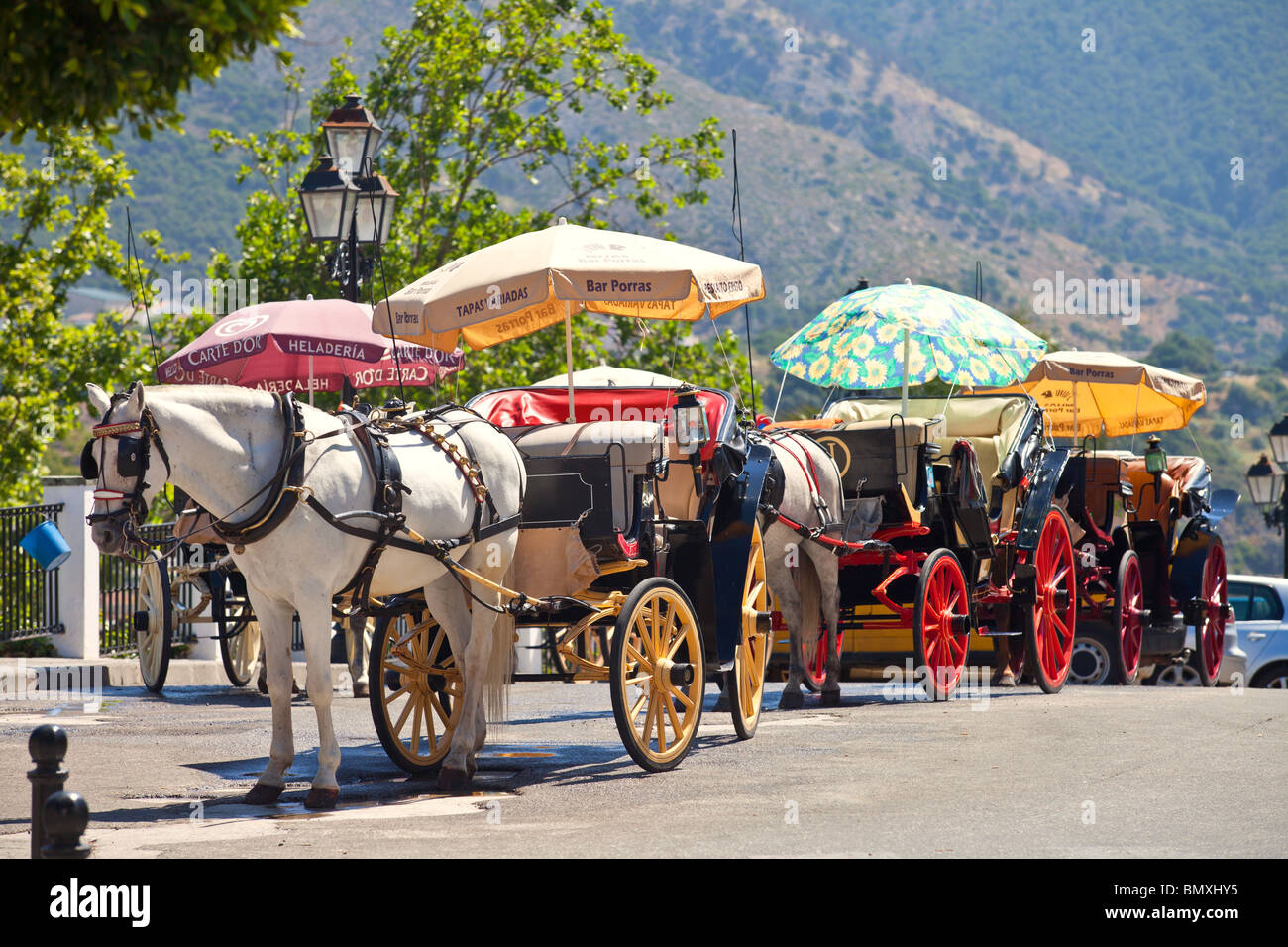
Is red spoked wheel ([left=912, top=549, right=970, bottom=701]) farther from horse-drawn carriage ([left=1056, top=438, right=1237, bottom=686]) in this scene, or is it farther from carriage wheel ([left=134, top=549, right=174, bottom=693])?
carriage wheel ([left=134, top=549, right=174, bottom=693])

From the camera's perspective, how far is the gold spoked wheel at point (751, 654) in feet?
33.3

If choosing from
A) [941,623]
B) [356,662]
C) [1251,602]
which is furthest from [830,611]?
[1251,602]

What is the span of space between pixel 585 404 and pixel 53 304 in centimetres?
1662

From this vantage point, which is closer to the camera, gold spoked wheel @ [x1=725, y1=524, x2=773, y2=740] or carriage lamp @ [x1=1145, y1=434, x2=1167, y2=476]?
gold spoked wheel @ [x1=725, y1=524, x2=773, y2=740]

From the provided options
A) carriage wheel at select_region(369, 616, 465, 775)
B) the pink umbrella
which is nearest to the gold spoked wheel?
carriage wheel at select_region(369, 616, 465, 775)

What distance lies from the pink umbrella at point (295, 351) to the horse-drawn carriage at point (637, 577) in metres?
3.15

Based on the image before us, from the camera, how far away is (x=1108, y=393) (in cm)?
1836

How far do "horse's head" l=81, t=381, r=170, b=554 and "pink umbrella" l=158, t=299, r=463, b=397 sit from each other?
4390 mm

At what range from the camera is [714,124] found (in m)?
31.5

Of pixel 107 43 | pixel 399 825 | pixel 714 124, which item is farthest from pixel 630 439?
pixel 714 124

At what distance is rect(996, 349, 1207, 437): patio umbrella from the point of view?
16.3 meters
